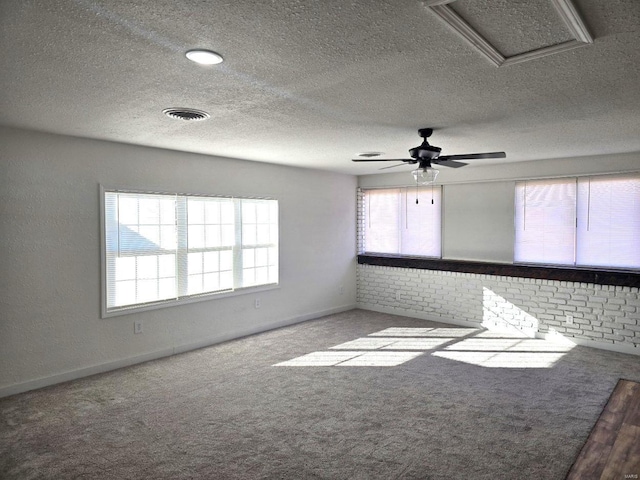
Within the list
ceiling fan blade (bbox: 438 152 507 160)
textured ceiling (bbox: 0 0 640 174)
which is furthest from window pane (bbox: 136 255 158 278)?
ceiling fan blade (bbox: 438 152 507 160)

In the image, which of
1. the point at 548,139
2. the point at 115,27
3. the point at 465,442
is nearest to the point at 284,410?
the point at 465,442

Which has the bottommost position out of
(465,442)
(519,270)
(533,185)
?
(465,442)

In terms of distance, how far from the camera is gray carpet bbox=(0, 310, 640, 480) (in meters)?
2.73

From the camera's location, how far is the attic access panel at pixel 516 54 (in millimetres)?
1618

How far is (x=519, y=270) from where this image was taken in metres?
5.80

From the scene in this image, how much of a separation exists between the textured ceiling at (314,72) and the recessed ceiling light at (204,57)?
2.0 inches

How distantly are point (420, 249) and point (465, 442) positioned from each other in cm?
412

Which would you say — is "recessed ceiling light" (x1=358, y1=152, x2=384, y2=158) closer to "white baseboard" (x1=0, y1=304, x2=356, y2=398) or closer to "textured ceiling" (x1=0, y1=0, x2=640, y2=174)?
"textured ceiling" (x1=0, y1=0, x2=640, y2=174)

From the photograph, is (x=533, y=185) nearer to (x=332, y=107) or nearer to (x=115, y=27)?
(x=332, y=107)

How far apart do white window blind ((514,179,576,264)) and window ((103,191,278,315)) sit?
3.38 meters

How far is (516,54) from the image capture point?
210cm

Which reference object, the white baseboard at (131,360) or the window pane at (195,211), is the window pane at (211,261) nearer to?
the window pane at (195,211)

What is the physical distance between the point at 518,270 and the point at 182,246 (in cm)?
435

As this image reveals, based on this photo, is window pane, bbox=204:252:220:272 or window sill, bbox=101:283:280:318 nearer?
window sill, bbox=101:283:280:318
